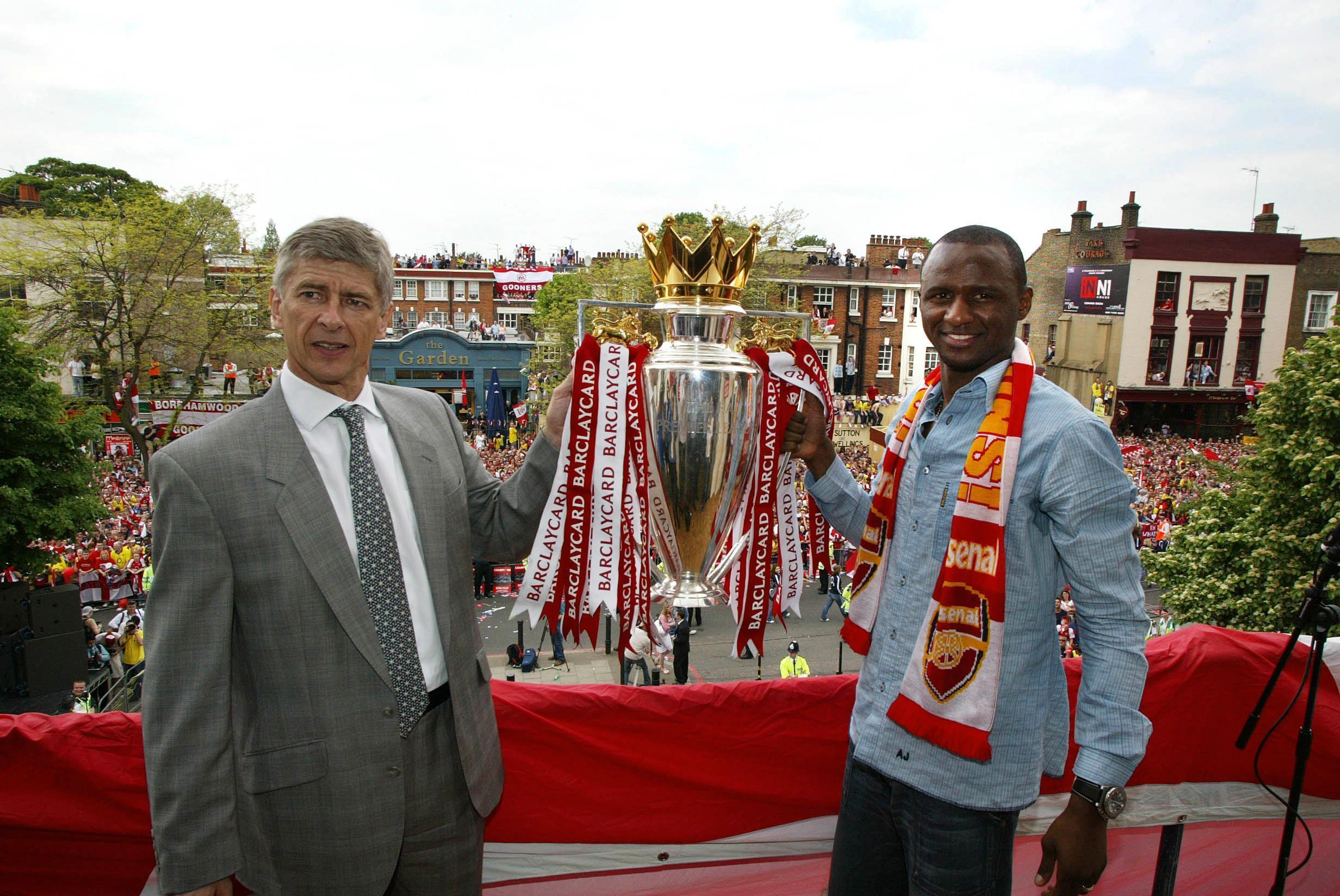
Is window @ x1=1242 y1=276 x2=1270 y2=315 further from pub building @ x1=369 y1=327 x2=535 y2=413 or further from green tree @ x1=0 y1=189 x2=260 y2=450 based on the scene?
green tree @ x1=0 y1=189 x2=260 y2=450

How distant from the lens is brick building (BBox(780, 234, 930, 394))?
36250 mm

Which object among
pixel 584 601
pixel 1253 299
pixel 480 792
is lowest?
pixel 480 792

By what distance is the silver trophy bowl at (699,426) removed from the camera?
2025mm

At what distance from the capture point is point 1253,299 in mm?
29375

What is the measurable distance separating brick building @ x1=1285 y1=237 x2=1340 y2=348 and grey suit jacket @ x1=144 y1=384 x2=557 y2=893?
36.3 meters

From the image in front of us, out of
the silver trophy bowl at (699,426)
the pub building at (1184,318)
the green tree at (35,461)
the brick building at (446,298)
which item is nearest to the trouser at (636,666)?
the silver trophy bowl at (699,426)

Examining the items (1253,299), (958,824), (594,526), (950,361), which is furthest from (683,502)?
(1253,299)

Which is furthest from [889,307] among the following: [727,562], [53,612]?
[727,562]

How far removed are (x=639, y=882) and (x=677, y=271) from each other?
1.80 meters

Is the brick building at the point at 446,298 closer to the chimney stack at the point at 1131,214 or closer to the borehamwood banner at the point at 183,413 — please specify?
the borehamwood banner at the point at 183,413

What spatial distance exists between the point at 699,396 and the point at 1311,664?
1943mm

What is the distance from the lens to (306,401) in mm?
1636

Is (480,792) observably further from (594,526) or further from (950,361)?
(950,361)

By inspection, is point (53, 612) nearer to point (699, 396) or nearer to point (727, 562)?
point (727, 562)
